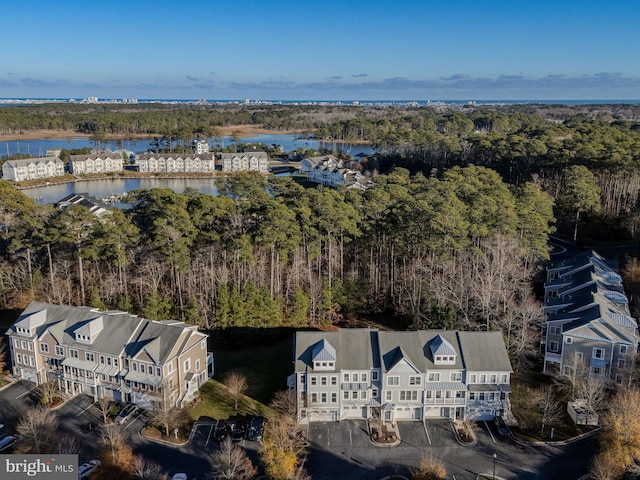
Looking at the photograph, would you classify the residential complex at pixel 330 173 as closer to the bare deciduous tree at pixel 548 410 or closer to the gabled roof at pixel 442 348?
the gabled roof at pixel 442 348

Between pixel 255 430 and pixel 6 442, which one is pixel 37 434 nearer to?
pixel 6 442

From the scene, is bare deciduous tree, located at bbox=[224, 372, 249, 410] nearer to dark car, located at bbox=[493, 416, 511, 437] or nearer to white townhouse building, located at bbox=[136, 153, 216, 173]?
dark car, located at bbox=[493, 416, 511, 437]

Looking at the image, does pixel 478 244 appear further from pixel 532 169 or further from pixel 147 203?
pixel 532 169

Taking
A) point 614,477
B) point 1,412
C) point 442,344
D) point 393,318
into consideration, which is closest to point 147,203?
point 1,412

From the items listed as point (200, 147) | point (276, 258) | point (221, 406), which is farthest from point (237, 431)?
point (200, 147)

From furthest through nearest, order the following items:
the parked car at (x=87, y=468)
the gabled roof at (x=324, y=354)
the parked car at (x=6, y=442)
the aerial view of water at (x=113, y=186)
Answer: the aerial view of water at (x=113, y=186) → the gabled roof at (x=324, y=354) → the parked car at (x=6, y=442) → the parked car at (x=87, y=468)

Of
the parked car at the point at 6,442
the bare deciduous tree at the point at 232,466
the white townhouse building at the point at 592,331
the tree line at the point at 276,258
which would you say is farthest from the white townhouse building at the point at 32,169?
the white townhouse building at the point at 592,331
